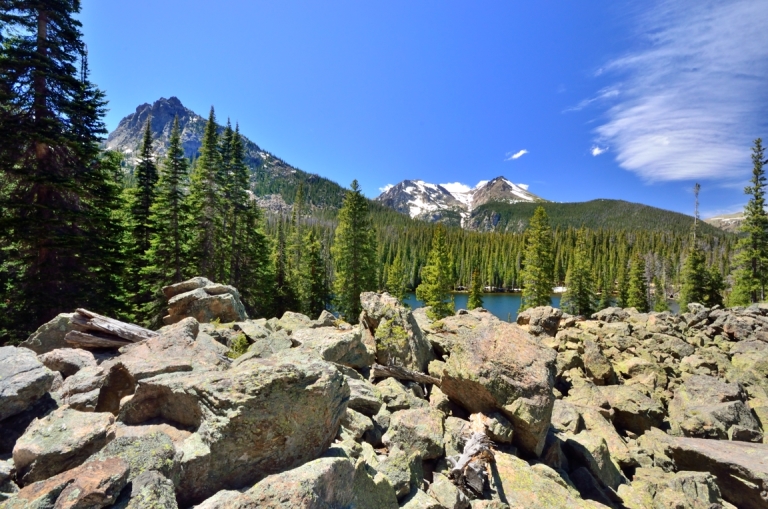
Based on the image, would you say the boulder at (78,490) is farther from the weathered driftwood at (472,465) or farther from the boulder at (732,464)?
the boulder at (732,464)

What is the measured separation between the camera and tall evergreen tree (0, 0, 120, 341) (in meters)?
13.8

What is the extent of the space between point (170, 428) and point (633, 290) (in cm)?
6529

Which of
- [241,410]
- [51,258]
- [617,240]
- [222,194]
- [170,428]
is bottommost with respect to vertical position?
[170,428]

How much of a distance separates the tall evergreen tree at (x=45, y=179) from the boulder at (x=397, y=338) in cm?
1353

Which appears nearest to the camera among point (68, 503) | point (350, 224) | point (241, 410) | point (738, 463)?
point (68, 503)

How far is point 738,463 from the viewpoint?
764 cm

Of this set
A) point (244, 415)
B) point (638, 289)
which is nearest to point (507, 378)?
point (244, 415)

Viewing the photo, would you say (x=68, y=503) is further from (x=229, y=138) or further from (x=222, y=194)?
(x=229, y=138)

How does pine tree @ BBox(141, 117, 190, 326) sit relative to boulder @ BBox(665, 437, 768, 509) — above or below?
above

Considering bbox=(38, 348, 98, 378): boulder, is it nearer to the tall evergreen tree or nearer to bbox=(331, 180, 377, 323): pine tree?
the tall evergreen tree

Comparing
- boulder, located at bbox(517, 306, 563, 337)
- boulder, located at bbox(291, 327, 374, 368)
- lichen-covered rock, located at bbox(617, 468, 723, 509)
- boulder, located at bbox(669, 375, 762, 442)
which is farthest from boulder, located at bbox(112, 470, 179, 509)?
boulder, located at bbox(517, 306, 563, 337)

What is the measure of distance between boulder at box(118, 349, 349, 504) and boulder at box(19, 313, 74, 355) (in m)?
5.63

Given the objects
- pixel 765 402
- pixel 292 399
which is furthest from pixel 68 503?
pixel 765 402

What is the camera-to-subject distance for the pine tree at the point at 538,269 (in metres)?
37.7
